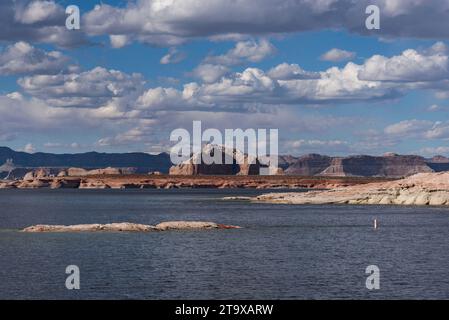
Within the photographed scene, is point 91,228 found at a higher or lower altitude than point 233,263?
higher

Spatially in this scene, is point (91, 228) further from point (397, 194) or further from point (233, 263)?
point (397, 194)

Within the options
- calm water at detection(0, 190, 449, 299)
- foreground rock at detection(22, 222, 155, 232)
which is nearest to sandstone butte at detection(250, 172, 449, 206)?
calm water at detection(0, 190, 449, 299)

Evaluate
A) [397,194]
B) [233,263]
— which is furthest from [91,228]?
[397,194]

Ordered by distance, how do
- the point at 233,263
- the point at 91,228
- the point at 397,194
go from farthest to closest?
the point at 397,194 → the point at 91,228 → the point at 233,263

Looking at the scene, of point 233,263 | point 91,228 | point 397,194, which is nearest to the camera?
point 233,263

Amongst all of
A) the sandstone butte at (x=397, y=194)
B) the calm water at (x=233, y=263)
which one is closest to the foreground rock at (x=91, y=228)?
the calm water at (x=233, y=263)

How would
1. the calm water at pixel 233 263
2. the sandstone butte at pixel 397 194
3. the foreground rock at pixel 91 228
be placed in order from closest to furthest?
the calm water at pixel 233 263
the foreground rock at pixel 91 228
the sandstone butte at pixel 397 194

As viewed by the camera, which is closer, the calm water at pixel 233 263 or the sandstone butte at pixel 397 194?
the calm water at pixel 233 263

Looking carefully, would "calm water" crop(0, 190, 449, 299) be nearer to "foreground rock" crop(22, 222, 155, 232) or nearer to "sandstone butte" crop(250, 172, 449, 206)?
"foreground rock" crop(22, 222, 155, 232)

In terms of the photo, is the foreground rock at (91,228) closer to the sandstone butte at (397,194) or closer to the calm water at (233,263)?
the calm water at (233,263)

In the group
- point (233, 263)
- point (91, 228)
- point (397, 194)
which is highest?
point (397, 194)
